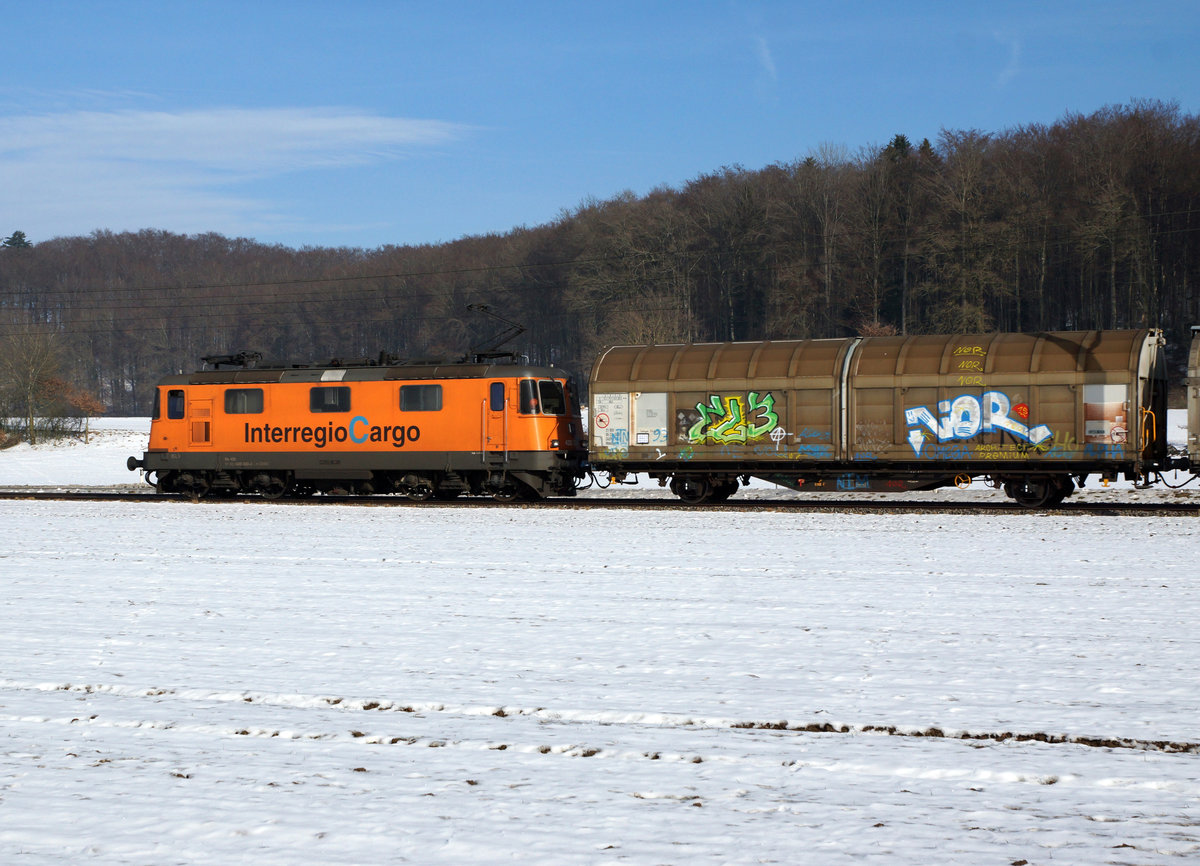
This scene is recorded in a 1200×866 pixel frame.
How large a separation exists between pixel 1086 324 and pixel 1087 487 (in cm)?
4235

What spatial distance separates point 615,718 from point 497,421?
64.1 ft

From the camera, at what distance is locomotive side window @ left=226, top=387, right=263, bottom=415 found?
96.0 ft

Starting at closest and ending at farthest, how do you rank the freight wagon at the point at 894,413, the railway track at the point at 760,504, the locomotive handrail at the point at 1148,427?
the locomotive handrail at the point at 1148,427
the freight wagon at the point at 894,413
the railway track at the point at 760,504

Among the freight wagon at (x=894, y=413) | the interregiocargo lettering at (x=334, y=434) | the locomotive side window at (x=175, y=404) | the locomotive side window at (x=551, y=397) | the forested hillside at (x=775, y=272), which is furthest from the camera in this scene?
the forested hillside at (x=775, y=272)

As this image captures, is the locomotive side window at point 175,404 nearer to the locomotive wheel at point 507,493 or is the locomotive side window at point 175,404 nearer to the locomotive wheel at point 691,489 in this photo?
the locomotive wheel at point 507,493

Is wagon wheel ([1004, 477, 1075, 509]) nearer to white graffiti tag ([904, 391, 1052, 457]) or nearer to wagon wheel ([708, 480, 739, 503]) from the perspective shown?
white graffiti tag ([904, 391, 1052, 457])

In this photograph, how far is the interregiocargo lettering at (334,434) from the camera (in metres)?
27.7

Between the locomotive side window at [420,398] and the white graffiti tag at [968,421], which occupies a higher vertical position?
the locomotive side window at [420,398]

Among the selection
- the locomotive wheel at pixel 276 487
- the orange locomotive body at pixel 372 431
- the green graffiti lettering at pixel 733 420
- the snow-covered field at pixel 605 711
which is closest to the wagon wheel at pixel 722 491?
the green graffiti lettering at pixel 733 420

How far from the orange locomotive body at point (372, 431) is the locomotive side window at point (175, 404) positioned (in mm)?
52

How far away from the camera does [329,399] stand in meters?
28.4

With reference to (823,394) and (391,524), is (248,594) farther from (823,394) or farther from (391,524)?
(823,394)

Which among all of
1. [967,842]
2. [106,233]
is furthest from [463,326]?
[967,842]

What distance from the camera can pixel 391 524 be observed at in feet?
73.1
